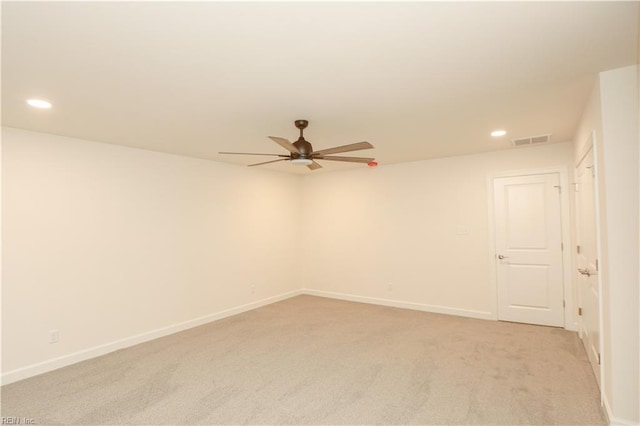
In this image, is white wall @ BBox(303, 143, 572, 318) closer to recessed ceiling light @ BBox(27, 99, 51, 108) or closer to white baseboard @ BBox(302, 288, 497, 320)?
white baseboard @ BBox(302, 288, 497, 320)

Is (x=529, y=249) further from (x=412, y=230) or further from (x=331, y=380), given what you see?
(x=331, y=380)

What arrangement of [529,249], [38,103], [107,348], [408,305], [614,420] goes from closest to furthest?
[614,420] < [38,103] < [107,348] < [529,249] < [408,305]

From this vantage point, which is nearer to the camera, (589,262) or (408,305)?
(589,262)

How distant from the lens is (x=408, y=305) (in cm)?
554

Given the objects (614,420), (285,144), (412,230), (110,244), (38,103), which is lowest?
(614,420)

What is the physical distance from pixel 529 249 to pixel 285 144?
12.4 feet

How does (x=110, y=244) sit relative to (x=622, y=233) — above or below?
below

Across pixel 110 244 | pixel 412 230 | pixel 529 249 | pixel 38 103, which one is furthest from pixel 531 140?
pixel 110 244

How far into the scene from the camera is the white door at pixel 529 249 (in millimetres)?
4438

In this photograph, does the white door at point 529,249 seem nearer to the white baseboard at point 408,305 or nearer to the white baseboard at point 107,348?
the white baseboard at point 408,305

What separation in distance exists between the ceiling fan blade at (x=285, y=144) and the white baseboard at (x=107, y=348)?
309 centimetres

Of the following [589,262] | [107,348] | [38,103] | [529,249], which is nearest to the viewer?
[38,103]

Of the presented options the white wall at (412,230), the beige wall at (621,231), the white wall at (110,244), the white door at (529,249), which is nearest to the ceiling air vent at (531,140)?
the white wall at (412,230)

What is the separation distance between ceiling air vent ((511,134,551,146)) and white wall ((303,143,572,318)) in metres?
0.31
